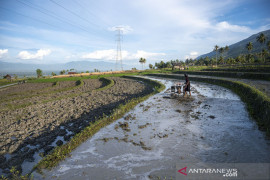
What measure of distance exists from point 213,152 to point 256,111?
21.4 ft

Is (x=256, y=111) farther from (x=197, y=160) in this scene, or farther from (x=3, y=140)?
(x=3, y=140)

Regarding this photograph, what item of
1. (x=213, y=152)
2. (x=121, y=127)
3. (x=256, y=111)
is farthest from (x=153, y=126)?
(x=256, y=111)

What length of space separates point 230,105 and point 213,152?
8064 mm

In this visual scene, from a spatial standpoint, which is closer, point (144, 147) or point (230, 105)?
point (144, 147)

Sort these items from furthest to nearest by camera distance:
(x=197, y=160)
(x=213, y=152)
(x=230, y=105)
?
(x=230, y=105) → (x=213, y=152) → (x=197, y=160)

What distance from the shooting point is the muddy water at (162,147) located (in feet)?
16.5

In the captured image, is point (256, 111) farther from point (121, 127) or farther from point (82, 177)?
point (82, 177)

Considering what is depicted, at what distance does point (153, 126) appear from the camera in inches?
342

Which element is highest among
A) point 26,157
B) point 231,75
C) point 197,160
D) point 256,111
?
point 231,75

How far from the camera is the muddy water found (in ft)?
16.5

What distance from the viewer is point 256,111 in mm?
9625

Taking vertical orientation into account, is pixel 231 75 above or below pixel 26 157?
above

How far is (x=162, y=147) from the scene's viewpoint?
20.6 ft

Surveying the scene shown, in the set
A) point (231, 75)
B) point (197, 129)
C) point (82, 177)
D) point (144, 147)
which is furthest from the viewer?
point (231, 75)
